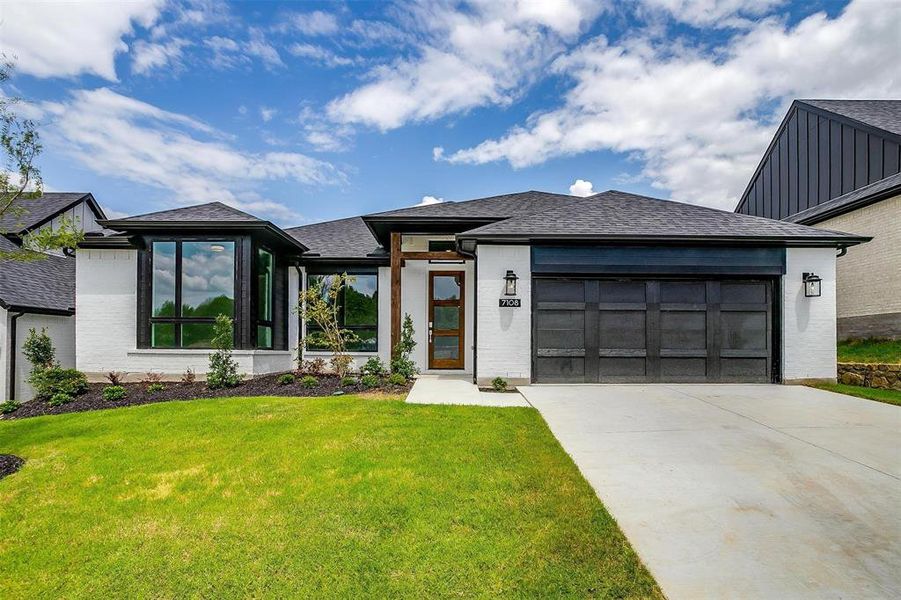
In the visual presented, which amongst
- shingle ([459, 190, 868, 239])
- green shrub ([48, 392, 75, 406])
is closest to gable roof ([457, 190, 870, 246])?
shingle ([459, 190, 868, 239])

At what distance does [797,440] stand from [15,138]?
9.26m

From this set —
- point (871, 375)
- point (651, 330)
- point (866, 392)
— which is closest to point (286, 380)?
point (651, 330)

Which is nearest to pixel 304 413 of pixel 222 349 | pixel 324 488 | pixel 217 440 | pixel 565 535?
pixel 217 440

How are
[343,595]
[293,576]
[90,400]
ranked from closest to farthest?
[343,595] → [293,576] → [90,400]

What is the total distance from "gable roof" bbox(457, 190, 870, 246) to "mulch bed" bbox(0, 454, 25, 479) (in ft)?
21.8

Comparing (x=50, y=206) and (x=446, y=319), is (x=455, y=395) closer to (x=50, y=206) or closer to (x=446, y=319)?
(x=446, y=319)

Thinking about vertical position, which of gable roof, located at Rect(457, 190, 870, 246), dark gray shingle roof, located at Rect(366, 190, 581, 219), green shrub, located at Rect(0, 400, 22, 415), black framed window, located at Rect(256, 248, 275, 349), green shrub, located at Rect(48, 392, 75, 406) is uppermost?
dark gray shingle roof, located at Rect(366, 190, 581, 219)

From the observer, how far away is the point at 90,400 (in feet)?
25.5

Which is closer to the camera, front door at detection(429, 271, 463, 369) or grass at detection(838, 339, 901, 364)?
grass at detection(838, 339, 901, 364)

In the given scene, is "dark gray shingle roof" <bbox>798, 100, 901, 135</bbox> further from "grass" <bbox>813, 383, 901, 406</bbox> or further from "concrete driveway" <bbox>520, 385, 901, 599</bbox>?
"concrete driveway" <bbox>520, 385, 901, 599</bbox>

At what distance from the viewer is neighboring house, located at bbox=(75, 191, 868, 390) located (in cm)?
814

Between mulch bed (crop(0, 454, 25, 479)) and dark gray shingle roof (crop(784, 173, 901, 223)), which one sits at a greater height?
dark gray shingle roof (crop(784, 173, 901, 223))

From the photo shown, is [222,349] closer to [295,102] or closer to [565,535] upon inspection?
[295,102]

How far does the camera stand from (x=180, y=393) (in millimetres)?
7906
